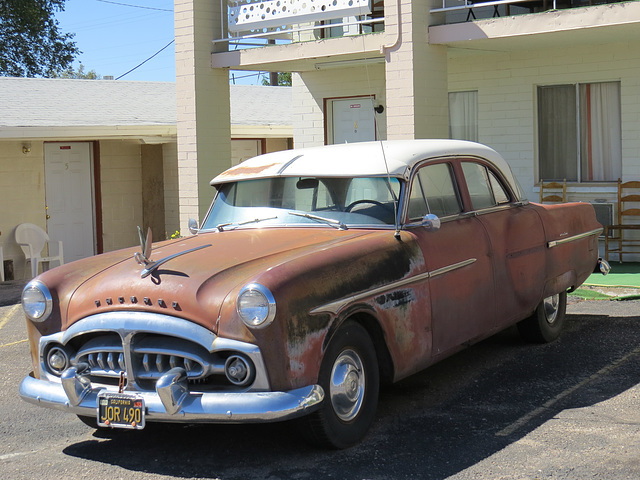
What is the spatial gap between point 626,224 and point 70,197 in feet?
30.6

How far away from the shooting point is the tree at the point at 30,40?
34844 mm

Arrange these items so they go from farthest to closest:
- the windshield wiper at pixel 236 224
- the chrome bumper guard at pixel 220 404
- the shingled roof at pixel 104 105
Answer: the shingled roof at pixel 104 105 < the windshield wiper at pixel 236 224 < the chrome bumper guard at pixel 220 404

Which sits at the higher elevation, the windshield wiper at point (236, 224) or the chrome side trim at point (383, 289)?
the windshield wiper at point (236, 224)

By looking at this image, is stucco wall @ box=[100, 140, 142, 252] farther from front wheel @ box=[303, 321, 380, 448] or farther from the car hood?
front wheel @ box=[303, 321, 380, 448]

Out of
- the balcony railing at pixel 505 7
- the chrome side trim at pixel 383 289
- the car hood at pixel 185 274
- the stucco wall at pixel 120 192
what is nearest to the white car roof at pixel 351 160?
the car hood at pixel 185 274

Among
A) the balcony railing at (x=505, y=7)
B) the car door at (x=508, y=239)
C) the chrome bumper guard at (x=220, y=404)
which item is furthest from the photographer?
the balcony railing at (x=505, y=7)

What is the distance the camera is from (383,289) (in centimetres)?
526

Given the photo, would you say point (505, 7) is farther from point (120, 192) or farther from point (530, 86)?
point (120, 192)

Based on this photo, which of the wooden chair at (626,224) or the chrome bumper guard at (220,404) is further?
the wooden chair at (626,224)

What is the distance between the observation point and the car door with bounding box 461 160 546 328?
21.5 feet

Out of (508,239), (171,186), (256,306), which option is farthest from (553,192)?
(256,306)

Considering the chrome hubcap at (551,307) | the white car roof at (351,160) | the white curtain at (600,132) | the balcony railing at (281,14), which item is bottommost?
the chrome hubcap at (551,307)

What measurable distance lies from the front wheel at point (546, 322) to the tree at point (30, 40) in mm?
31457

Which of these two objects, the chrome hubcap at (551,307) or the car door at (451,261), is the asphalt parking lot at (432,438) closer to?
the car door at (451,261)
